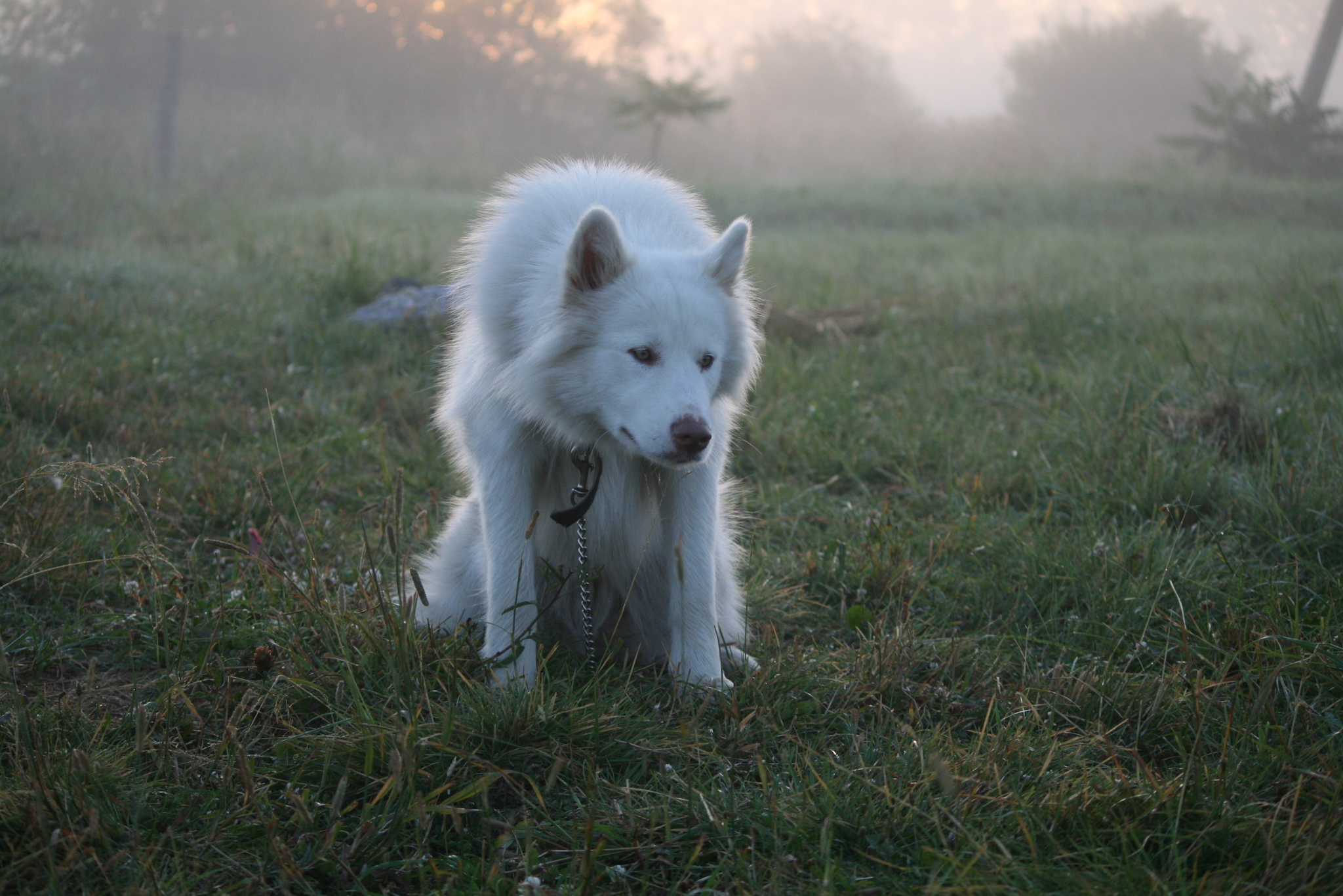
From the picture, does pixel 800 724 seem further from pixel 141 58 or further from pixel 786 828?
pixel 141 58

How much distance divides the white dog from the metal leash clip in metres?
0.03

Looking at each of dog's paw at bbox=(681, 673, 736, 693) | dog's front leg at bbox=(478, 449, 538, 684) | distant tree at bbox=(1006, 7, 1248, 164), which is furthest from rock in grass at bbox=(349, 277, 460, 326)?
distant tree at bbox=(1006, 7, 1248, 164)

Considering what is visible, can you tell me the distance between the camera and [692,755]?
2037mm

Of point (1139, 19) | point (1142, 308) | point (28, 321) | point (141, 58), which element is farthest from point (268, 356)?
point (1139, 19)

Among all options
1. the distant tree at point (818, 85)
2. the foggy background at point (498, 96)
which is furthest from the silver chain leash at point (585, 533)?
the distant tree at point (818, 85)

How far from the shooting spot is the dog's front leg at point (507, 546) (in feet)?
8.12

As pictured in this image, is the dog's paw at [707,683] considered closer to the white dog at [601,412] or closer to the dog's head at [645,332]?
the white dog at [601,412]

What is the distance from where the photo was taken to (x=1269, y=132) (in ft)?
54.4

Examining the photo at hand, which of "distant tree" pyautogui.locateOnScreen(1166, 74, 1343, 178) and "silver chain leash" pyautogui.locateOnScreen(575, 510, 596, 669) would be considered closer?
"silver chain leash" pyautogui.locateOnScreen(575, 510, 596, 669)

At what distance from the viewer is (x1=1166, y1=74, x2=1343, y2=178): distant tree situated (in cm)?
1531

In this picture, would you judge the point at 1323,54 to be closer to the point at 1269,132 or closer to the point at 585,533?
the point at 1269,132

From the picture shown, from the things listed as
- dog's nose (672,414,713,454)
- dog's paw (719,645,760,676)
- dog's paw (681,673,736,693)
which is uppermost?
dog's nose (672,414,713,454)

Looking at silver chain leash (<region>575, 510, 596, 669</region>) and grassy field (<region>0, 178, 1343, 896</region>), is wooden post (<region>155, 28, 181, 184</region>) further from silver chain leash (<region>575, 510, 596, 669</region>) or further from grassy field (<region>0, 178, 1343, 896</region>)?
silver chain leash (<region>575, 510, 596, 669</region>)

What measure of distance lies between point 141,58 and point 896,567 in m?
22.8
